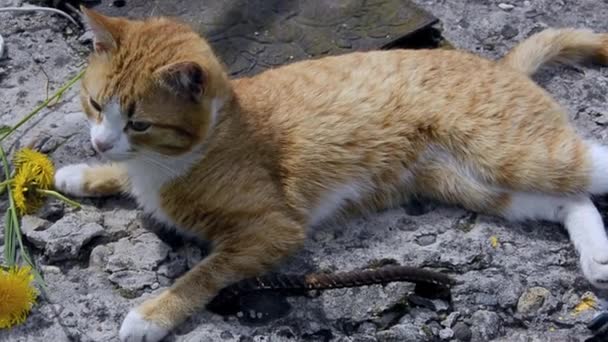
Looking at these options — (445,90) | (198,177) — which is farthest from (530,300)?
(198,177)

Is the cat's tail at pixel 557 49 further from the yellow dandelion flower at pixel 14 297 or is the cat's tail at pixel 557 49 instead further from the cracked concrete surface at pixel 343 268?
the yellow dandelion flower at pixel 14 297

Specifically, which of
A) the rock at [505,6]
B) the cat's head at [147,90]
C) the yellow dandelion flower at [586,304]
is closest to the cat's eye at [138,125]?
the cat's head at [147,90]

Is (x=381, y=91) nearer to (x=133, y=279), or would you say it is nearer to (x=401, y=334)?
(x=401, y=334)

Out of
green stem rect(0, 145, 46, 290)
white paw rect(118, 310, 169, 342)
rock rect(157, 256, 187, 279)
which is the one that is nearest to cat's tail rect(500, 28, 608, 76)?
rock rect(157, 256, 187, 279)

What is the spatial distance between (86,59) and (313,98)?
0.99 m

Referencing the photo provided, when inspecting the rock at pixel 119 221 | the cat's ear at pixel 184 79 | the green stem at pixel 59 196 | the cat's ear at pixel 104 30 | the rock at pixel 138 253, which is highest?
the cat's ear at pixel 104 30

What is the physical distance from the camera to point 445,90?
306 centimetres

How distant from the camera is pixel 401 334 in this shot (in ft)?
8.76

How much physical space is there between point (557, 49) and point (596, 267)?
975 millimetres

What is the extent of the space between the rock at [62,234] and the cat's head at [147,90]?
1.10ft

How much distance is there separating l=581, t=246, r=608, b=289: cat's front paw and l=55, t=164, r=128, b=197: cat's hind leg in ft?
4.66

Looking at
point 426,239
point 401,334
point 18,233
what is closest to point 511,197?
point 426,239

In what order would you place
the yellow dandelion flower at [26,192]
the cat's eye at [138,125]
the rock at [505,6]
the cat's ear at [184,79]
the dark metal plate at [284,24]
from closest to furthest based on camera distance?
1. the cat's ear at [184,79]
2. the cat's eye at [138,125]
3. the yellow dandelion flower at [26,192]
4. the dark metal plate at [284,24]
5. the rock at [505,6]

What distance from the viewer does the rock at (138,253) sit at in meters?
2.81
